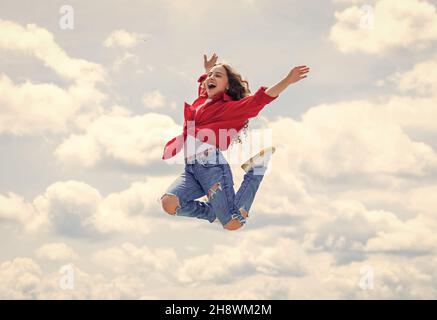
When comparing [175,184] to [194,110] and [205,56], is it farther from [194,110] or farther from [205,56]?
[205,56]

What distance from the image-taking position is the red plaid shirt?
29.8ft

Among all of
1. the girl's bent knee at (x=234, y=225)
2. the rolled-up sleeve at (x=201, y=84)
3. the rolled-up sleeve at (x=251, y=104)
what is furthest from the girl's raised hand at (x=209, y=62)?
the girl's bent knee at (x=234, y=225)

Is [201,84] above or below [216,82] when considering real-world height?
above

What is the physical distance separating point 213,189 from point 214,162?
41cm

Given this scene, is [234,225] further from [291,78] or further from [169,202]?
[291,78]

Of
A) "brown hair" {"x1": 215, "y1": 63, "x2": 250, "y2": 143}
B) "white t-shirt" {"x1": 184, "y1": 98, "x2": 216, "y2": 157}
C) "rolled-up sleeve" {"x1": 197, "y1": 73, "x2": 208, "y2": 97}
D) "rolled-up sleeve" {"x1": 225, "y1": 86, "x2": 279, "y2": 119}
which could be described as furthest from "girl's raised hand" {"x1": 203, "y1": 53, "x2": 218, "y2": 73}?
"white t-shirt" {"x1": 184, "y1": 98, "x2": 216, "y2": 157}

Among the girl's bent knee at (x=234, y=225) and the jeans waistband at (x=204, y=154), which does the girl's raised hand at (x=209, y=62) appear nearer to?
the jeans waistband at (x=204, y=154)

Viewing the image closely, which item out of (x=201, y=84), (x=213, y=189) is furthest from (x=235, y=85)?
(x=213, y=189)

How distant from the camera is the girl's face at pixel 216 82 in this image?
9609 millimetres

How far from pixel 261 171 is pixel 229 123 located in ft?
3.07

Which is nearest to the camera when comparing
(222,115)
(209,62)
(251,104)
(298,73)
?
(298,73)

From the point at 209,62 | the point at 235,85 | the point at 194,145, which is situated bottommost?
the point at 194,145

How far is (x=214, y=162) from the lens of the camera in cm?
933

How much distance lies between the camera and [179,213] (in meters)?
9.37
